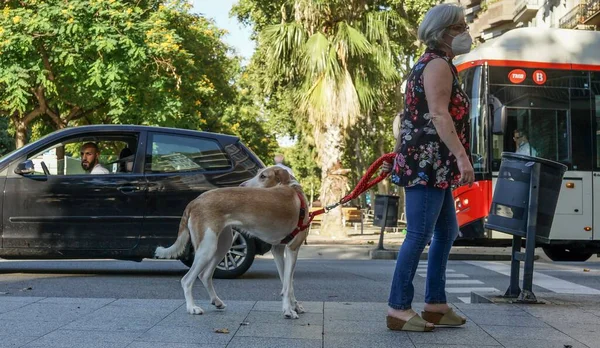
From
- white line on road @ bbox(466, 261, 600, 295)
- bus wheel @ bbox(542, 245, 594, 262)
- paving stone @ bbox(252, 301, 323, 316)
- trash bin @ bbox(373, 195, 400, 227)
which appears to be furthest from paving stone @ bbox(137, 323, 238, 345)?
trash bin @ bbox(373, 195, 400, 227)

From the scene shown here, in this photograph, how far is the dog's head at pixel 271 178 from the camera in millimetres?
6656

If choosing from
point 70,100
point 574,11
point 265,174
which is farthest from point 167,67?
point 574,11

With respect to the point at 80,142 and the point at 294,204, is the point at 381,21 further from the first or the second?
the point at 294,204

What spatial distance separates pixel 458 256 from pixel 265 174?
10.5 metres

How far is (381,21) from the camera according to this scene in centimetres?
2380

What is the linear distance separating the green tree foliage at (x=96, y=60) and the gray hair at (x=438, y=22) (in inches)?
738

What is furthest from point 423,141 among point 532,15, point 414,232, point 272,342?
point 532,15

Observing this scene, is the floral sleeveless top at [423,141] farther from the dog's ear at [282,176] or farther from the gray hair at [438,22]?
the dog's ear at [282,176]

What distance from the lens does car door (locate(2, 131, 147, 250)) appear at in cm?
949

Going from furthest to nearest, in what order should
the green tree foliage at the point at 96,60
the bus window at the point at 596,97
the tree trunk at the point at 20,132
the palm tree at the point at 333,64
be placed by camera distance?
the tree trunk at the point at 20,132 → the green tree foliage at the point at 96,60 → the palm tree at the point at 333,64 → the bus window at the point at 596,97

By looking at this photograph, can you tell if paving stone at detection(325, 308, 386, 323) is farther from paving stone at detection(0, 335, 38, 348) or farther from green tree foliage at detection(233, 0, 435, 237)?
green tree foliage at detection(233, 0, 435, 237)

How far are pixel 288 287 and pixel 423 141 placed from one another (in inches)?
56.4

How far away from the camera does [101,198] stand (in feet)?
31.3

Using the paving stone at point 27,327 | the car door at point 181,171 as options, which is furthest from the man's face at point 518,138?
the paving stone at point 27,327
